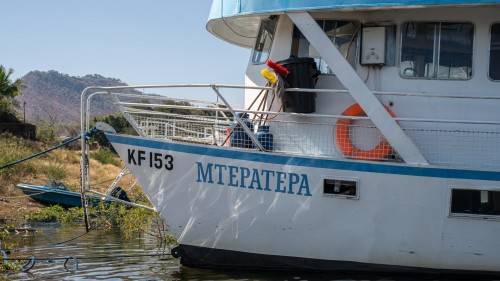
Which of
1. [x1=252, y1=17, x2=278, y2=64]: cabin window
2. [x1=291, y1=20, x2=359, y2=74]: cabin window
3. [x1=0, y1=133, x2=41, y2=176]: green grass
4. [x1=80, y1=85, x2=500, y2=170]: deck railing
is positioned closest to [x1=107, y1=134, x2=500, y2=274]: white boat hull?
[x1=80, y1=85, x2=500, y2=170]: deck railing

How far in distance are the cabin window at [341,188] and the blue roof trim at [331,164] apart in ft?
0.55

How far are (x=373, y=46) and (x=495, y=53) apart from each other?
1535 mm

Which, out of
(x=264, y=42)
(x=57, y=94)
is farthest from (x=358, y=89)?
(x=57, y=94)

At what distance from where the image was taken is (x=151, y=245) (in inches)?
467

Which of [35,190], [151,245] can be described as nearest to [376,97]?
[151,245]

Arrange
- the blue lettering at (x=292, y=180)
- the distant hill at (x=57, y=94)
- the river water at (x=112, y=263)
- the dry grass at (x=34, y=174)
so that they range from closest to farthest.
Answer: the blue lettering at (x=292, y=180) < the river water at (x=112, y=263) < the dry grass at (x=34, y=174) < the distant hill at (x=57, y=94)

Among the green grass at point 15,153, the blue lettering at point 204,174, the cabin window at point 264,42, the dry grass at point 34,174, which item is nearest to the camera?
the blue lettering at point 204,174

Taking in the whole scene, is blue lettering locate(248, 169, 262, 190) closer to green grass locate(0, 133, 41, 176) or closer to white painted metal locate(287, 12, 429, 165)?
white painted metal locate(287, 12, 429, 165)

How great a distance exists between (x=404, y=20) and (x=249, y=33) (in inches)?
122

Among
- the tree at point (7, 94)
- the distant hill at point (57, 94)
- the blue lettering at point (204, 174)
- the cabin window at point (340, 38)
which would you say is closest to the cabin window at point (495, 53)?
the cabin window at point (340, 38)

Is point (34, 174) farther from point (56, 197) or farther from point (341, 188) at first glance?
point (341, 188)

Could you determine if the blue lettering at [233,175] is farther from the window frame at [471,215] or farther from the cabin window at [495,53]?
the cabin window at [495,53]

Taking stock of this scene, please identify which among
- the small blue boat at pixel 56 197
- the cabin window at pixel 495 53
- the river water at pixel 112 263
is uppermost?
the cabin window at pixel 495 53

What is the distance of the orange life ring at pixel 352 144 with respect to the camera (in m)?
8.82
